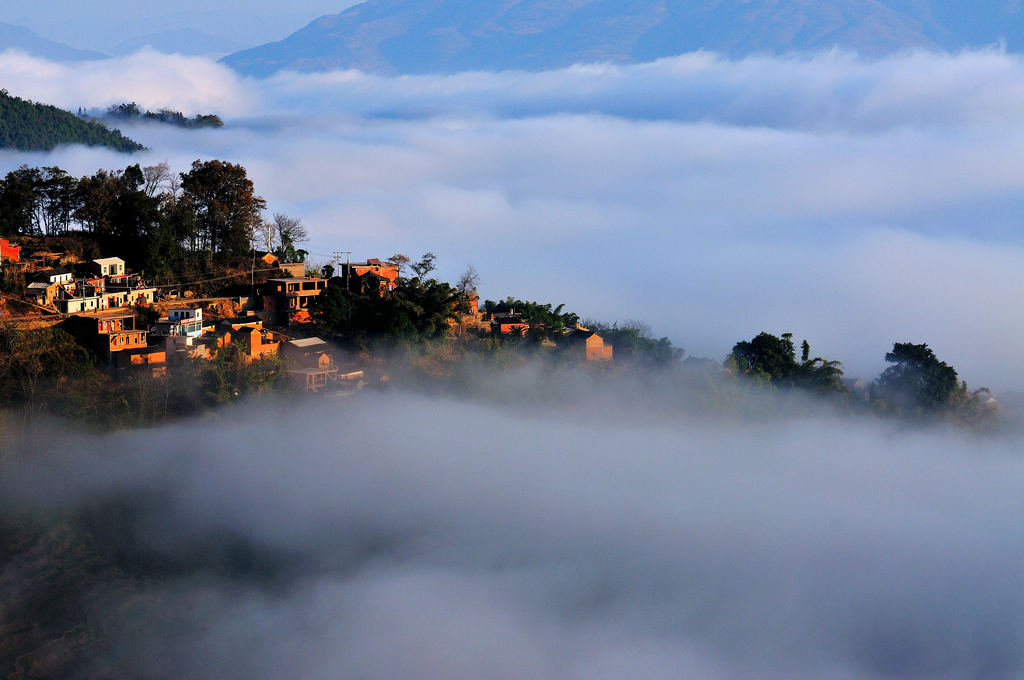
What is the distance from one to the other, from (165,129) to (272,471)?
49.6m

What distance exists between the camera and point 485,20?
553ft

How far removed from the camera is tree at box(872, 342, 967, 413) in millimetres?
37281

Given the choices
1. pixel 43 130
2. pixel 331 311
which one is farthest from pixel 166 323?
pixel 43 130

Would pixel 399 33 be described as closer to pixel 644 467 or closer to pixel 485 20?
pixel 485 20

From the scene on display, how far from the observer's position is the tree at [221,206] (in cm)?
3228

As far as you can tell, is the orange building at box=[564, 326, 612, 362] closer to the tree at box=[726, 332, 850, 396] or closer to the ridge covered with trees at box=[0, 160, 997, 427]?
the ridge covered with trees at box=[0, 160, 997, 427]

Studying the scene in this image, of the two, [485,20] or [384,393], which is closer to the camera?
[384,393]

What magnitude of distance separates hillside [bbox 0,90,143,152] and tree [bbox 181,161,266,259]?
105ft

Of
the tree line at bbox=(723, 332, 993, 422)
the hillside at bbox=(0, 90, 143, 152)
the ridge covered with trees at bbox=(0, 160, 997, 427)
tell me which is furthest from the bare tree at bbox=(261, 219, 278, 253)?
the hillside at bbox=(0, 90, 143, 152)

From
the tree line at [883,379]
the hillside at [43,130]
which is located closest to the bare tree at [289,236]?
the tree line at [883,379]

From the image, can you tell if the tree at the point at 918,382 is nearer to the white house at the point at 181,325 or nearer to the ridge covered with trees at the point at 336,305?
the ridge covered with trees at the point at 336,305

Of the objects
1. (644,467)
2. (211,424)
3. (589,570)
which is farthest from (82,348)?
(644,467)

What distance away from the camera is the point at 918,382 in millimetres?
37438

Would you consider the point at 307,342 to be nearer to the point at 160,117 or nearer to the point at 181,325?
the point at 181,325
